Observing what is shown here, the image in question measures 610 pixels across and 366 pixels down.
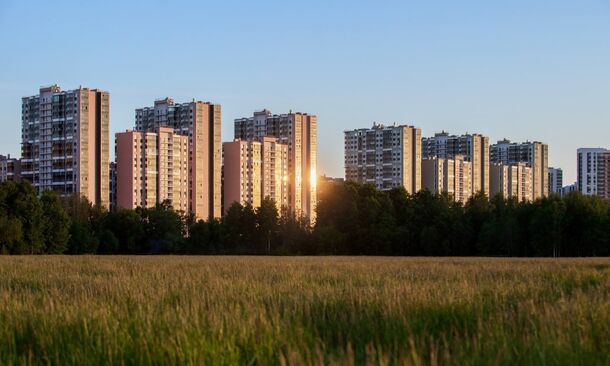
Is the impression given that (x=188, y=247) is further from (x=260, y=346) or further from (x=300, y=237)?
(x=260, y=346)

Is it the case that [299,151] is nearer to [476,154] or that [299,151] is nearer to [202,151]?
[202,151]

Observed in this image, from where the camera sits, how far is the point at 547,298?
12953mm

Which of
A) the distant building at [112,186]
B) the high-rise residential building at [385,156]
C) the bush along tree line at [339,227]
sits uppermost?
the high-rise residential building at [385,156]

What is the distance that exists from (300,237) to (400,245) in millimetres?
12830

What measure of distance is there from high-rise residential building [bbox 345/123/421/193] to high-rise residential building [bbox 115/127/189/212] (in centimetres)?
4023

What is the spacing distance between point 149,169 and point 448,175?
215ft

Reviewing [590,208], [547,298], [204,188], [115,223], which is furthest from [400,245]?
[547,298]

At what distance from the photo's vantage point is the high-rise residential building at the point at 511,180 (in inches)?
7367

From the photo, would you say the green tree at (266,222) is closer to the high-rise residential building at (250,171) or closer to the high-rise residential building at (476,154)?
the high-rise residential building at (250,171)

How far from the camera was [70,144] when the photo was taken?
12812cm

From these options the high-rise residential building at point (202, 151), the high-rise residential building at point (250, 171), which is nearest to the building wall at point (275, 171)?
the high-rise residential building at point (250, 171)

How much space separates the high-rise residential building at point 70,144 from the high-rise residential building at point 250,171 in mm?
24937

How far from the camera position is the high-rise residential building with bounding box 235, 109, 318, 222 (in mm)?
155500

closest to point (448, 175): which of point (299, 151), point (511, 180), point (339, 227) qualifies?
point (511, 180)
